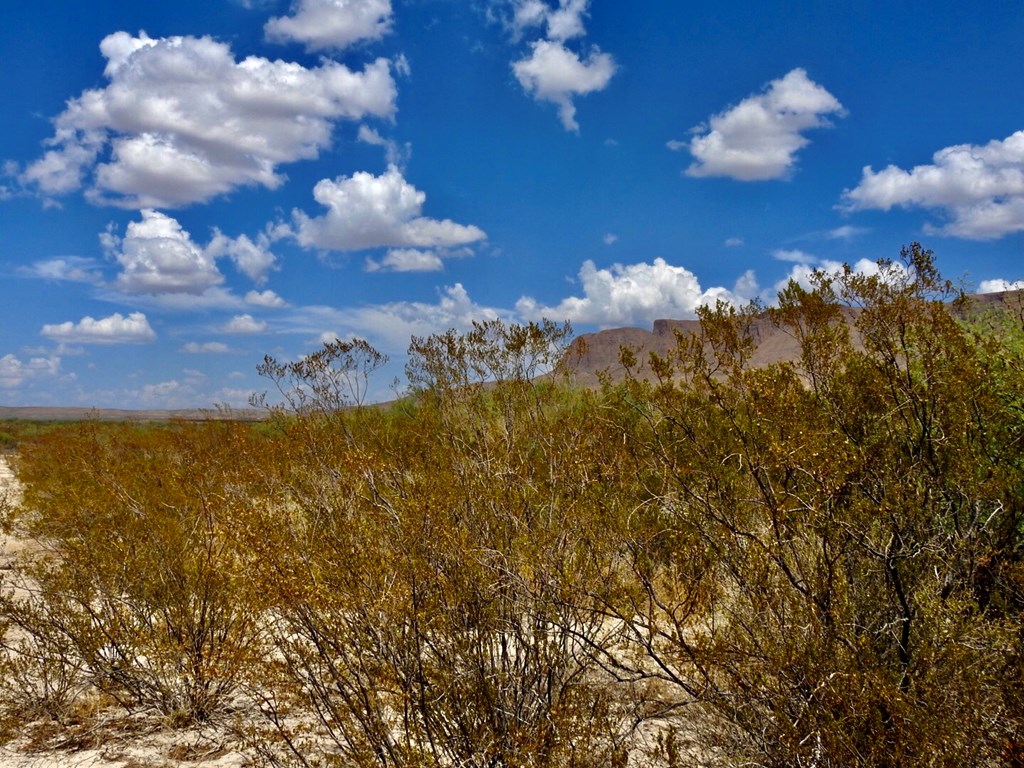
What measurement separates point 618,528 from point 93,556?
524 cm

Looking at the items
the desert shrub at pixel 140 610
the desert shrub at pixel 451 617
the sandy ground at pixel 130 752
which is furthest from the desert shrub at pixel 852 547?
the sandy ground at pixel 130 752

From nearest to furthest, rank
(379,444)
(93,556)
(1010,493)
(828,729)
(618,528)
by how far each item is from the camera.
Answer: (828,729) → (618,528) → (1010,493) → (93,556) → (379,444)

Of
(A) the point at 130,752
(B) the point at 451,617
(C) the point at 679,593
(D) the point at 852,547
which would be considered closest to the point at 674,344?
(C) the point at 679,593

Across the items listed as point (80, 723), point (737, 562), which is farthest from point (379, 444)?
point (737, 562)

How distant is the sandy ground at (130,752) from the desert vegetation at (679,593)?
7.1 inches

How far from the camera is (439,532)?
4555 millimetres

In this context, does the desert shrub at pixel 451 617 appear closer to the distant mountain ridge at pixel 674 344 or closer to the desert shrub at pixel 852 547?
the desert shrub at pixel 852 547

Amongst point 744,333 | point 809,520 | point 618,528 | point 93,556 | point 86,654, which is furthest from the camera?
point 93,556

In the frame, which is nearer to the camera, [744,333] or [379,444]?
[744,333]

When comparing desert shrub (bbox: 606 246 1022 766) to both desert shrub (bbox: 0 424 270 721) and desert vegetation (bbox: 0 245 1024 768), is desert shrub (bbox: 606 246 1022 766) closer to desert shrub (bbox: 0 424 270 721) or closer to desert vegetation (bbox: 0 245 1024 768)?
desert vegetation (bbox: 0 245 1024 768)

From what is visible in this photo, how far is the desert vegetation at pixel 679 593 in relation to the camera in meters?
3.98

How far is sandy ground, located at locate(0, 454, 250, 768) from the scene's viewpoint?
6062mm

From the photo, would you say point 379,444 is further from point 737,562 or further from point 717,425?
point 737,562

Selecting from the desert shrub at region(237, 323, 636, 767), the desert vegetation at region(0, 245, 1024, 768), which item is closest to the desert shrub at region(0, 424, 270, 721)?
the desert vegetation at region(0, 245, 1024, 768)
